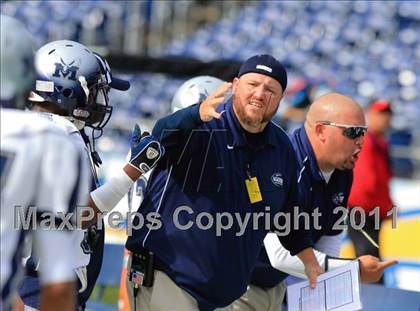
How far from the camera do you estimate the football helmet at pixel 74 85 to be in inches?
173

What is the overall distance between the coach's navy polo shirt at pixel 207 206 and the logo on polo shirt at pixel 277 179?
79mm

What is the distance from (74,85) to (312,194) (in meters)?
1.35

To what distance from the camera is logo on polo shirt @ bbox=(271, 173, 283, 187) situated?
4.49 metres

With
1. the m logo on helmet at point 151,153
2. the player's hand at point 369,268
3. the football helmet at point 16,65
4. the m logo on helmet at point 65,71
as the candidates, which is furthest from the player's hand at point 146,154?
the football helmet at point 16,65

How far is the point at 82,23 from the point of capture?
693 inches

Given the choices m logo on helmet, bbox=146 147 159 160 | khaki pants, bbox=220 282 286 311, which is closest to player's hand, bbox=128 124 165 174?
m logo on helmet, bbox=146 147 159 160

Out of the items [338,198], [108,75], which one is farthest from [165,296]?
[338,198]

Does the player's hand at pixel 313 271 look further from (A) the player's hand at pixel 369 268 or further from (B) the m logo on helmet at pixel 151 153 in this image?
(B) the m logo on helmet at pixel 151 153

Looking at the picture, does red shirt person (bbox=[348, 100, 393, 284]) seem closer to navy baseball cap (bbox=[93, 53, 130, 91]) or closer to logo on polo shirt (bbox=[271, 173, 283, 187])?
logo on polo shirt (bbox=[271, 173, 283, 187])

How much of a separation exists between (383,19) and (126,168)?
13733 mm

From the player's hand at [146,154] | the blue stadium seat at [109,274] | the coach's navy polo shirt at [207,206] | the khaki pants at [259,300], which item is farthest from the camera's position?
the blue stadium seat at [109,274]

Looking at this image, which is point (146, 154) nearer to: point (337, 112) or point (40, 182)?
point (337, 112)

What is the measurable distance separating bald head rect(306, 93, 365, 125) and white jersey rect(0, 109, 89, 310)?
8.51 ft

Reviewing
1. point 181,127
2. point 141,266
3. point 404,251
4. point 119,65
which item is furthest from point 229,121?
point 119,65
